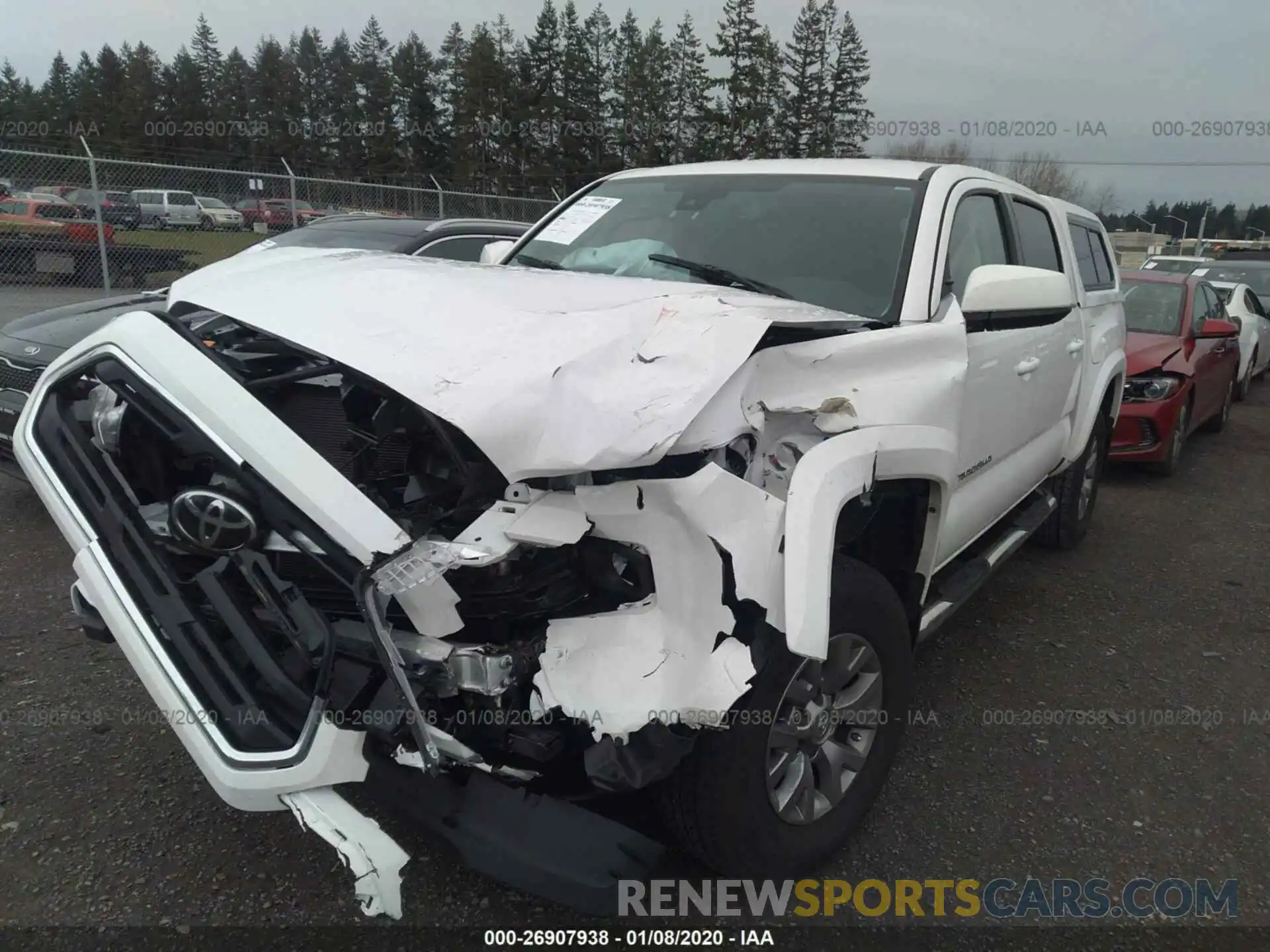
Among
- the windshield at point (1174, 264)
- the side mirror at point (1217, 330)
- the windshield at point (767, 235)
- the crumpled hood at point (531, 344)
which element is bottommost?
the side mirror at point (1217, 330)

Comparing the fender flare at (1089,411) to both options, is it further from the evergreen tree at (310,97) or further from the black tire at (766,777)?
the evergreen tree at (310,97)

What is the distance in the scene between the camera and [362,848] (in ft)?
5.70

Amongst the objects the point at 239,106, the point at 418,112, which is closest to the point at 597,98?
the point at 418,112

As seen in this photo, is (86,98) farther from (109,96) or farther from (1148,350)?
(1148,350)

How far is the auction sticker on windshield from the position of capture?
12.1 feet

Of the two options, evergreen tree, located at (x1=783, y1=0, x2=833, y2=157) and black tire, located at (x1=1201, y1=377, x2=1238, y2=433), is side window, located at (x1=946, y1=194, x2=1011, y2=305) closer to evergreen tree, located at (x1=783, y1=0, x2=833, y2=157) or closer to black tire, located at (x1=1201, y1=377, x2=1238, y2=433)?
black tire, located at (x1=1201, y1=377, x2=1238, y2=433)

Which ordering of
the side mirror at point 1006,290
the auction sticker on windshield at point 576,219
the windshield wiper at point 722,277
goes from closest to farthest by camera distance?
1. the side mirror at point 1006,290
2. the windshield wiper at point 722,277
3. the auction sticker on windshield at point 576,219

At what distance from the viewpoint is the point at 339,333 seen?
2.06 m

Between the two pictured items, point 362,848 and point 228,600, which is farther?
point 228,600

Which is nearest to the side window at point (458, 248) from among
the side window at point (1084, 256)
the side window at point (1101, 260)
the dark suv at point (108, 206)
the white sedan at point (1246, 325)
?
the side window at point (1084, 256)

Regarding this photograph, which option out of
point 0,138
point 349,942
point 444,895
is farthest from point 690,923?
point 0,138

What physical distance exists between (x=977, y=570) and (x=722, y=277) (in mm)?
1556

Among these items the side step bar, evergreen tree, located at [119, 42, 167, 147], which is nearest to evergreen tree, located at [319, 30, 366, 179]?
evergreen tree, located at [119, 42, 167, 147]

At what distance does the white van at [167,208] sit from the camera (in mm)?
11953
